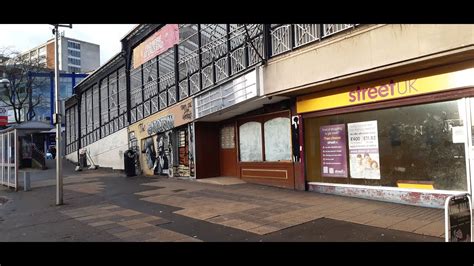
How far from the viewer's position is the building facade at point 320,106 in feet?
27.3

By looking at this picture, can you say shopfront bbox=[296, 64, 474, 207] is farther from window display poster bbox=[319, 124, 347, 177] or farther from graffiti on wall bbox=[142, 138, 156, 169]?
graffiti on wall bbox=[142, 138, 156, 169]

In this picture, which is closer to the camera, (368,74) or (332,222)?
(332,222)

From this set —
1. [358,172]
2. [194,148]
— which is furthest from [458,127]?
[194,148]

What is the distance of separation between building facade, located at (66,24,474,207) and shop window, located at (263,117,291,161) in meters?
0.03

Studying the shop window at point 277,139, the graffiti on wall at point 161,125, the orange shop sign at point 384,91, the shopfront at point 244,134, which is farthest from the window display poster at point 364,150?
the graffiti on wall at point 161,125

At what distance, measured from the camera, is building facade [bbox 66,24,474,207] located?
27.3 feet

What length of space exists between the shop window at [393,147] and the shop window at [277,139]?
0.87 metres

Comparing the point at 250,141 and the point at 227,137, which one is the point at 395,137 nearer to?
the point at 250,141

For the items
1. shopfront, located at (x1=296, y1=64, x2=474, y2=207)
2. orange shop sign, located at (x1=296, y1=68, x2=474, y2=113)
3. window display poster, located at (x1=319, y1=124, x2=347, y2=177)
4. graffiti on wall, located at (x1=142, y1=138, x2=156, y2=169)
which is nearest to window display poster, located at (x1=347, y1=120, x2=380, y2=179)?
shopfront, located at (x1=296, y1=64, x2=474, y2=207)

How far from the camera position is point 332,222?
302 inches

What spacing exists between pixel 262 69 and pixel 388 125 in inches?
158

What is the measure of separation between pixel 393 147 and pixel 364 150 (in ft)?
2.62

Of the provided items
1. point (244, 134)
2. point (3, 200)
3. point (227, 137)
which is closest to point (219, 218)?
point (244, 134)
